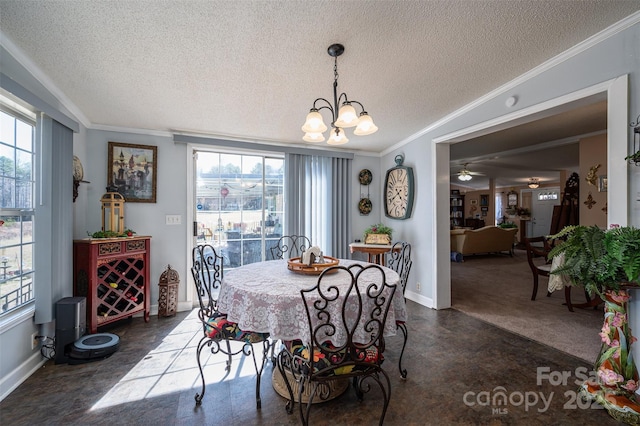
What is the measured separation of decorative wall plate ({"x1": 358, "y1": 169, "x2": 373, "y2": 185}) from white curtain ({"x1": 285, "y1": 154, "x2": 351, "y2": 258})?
247 millimetres

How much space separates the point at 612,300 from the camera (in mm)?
1633

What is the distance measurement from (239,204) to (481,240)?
6389mm

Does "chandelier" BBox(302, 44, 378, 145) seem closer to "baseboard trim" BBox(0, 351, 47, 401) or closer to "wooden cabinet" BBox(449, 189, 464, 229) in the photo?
"baseboard trim" BBox(0, 351, 47, 401)

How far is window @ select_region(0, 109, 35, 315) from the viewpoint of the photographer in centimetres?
189

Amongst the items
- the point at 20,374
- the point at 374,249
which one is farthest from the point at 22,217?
the point at 374,249

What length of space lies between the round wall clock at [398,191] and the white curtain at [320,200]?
24.9 inches

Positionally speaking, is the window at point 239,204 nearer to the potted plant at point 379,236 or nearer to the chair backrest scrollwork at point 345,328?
the potted plant at point 379,236

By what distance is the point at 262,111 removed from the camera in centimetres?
285

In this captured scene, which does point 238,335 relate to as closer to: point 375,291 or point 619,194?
point 375,291

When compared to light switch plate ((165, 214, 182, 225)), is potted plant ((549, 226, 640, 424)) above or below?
below

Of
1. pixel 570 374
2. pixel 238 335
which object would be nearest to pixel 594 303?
pixel 570 374

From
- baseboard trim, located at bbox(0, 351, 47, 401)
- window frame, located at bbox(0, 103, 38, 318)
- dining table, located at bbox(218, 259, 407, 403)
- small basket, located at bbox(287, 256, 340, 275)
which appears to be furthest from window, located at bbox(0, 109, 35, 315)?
small basket, located at bbox(287, 256, 340, 275)

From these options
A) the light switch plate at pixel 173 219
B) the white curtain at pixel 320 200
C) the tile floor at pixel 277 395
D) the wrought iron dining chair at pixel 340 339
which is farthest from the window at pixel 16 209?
the white curtain at pixel 320 200

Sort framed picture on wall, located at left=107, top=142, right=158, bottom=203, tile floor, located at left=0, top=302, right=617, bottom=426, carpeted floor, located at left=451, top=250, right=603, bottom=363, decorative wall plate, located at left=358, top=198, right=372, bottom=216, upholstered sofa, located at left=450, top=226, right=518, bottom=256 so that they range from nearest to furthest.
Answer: tile floor, located at left=0, top=302, right=617, bottom=426
carpeted floor, located at left=451, top=250, right=603, bottom=363
framed picture on wall, located at left=107, top=142, right=158, bottom=203
decorative wall plate, located at left=358, top=198, right=372, bottom=216
upholstered sofa, located at left=450, top=226, right=518, bottom=256
